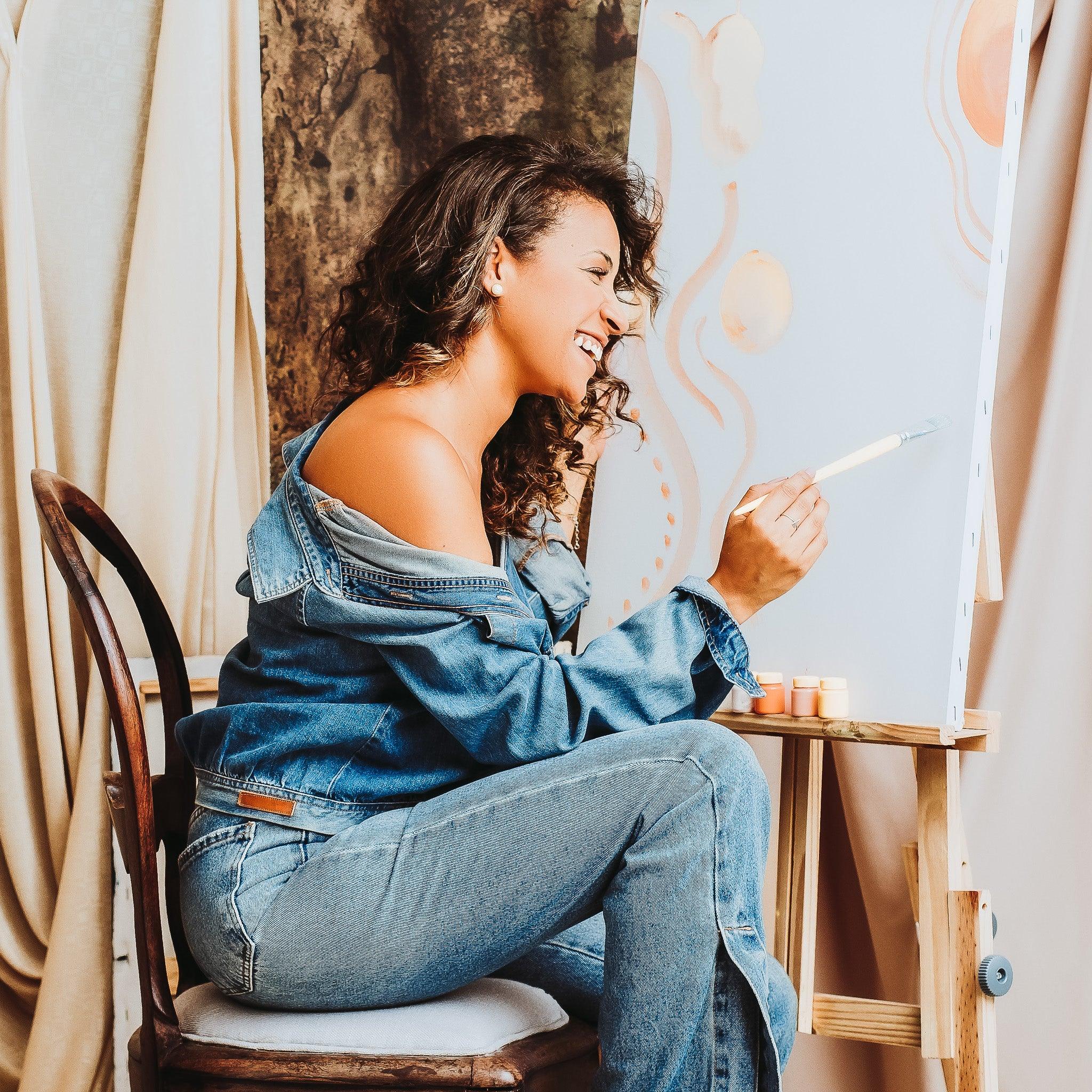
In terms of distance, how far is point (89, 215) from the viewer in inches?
73.1

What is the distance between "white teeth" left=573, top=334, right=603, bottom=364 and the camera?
4.24 feet

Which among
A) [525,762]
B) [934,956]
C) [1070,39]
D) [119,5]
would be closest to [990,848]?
[934,956]

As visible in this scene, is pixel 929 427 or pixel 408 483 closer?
pixel 408 483

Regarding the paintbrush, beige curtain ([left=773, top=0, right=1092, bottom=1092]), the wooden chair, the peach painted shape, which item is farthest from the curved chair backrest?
beige curtain ([left=773, top=0, right=1092, bottom=1092])

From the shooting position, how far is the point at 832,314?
1525 mm

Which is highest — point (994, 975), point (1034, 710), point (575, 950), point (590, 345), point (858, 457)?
point (590, 345)

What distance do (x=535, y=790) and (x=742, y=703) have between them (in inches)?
24.8

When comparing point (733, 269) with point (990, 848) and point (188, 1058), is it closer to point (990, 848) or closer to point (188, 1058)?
point (990, 848)

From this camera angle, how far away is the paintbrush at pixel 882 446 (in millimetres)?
1325

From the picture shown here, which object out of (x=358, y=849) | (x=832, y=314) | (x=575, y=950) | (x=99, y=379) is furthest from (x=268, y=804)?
(x=99, y=379)

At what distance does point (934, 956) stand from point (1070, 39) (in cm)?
142

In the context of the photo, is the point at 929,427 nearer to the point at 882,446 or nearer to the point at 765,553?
the point at 882,446

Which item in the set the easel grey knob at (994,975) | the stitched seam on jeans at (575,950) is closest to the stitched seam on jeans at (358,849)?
the stitched seam on jeans at (575,950)

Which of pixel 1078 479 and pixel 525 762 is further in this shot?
pixel 1078 479
